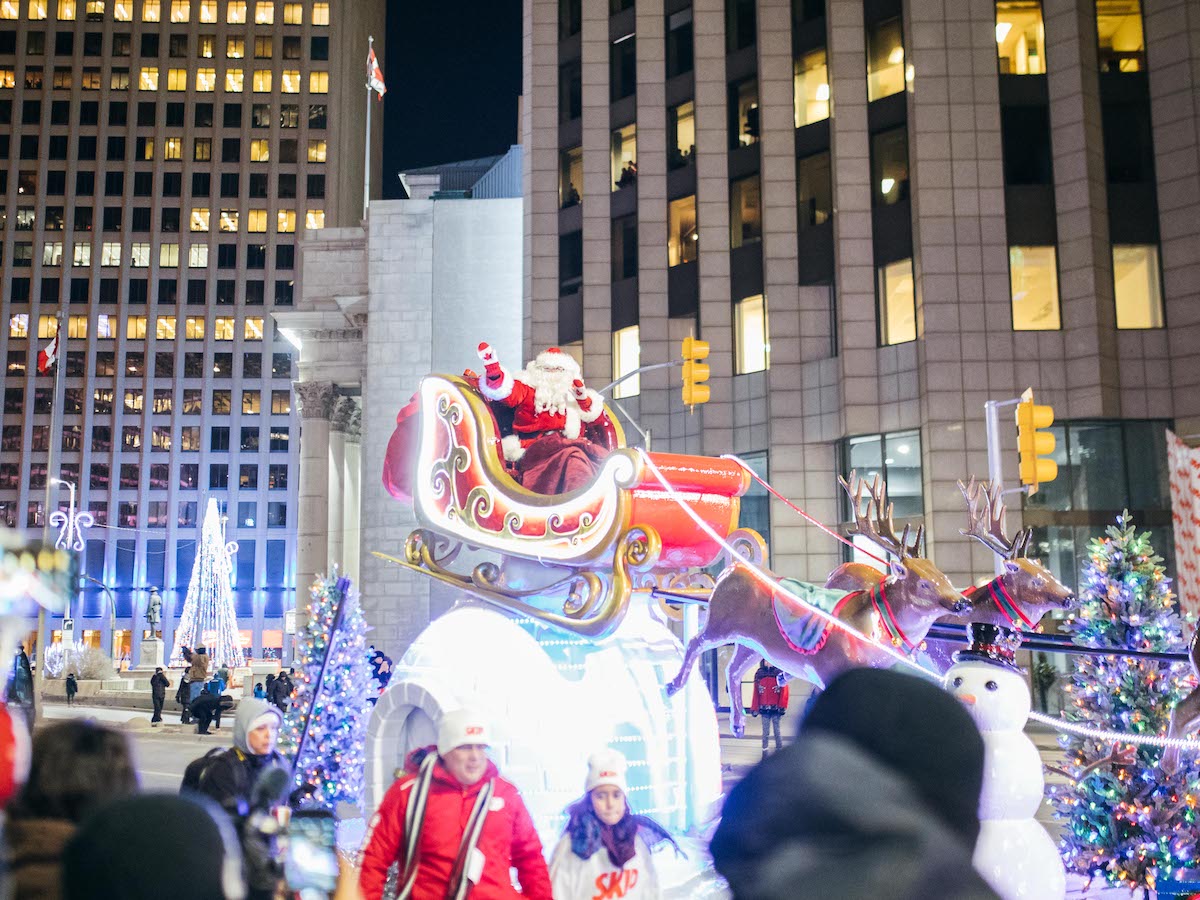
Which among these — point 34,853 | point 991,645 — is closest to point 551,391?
point 991,645

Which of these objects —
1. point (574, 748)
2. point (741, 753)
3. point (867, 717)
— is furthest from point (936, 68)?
point (867, 717)

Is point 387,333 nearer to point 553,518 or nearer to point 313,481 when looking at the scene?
point 313,481

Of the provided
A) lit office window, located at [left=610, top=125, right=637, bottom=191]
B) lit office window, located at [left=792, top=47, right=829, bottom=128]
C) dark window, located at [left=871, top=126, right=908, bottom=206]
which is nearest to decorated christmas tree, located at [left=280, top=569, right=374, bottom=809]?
dark window, located at [left=871, top=126, right=908, bottom=206]

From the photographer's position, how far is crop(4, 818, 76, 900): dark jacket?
3.41 metres

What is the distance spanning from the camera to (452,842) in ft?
15.9

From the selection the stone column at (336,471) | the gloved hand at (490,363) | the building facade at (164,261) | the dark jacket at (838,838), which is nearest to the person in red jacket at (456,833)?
the dark jacket at (838,838)

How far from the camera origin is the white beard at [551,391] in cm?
995

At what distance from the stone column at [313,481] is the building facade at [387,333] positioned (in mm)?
48

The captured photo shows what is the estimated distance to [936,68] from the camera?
30.6m

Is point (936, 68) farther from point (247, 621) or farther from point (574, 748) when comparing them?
point (247, 621)

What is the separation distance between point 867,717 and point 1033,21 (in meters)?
33.2

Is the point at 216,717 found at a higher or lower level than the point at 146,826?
lower

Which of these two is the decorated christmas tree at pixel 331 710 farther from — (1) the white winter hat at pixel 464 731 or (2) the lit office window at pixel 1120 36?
(2) the lit office window at pixel 1120 36

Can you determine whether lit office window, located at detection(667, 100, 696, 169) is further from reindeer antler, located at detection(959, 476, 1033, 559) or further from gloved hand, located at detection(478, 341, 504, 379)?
reindeer antler, located at detection(959, 476, 1033, 559)
